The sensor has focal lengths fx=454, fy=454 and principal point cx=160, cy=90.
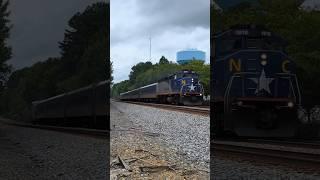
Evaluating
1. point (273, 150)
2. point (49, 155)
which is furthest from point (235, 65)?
point (49, 155)

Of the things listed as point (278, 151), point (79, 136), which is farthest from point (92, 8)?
point (278, 151)

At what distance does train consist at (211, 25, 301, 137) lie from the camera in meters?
10.6

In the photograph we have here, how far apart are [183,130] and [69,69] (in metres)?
10.0

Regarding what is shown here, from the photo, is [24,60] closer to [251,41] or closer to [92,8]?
[92,8]

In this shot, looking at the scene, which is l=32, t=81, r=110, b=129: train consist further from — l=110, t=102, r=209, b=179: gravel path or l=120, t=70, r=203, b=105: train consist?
l=120, t=70, r=203, b=105: train consist

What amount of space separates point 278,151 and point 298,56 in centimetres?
234

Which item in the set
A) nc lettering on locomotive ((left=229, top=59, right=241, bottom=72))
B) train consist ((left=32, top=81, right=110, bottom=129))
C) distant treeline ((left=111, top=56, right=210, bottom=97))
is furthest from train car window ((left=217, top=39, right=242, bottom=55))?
distant treeline ((left=111, top=56, right=210, bottom=97))

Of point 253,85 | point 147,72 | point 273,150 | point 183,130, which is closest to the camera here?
point 273,150

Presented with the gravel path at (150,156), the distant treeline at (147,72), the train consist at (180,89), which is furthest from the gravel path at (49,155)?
the distant treeline at (147,72)

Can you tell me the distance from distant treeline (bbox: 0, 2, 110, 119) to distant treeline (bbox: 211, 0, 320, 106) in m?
2.57

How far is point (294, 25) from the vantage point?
1033 centimetres

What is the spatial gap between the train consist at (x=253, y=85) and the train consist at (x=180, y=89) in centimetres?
1429

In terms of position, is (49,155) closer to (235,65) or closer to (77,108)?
(77,108)

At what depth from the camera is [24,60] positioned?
850 cm
